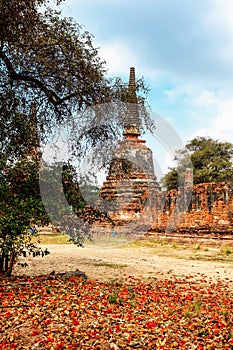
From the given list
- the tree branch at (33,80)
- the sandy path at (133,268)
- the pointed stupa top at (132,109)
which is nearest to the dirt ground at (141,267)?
the sandy path at (133,268)

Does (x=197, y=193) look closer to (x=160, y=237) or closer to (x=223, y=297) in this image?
(x=160, y=237)

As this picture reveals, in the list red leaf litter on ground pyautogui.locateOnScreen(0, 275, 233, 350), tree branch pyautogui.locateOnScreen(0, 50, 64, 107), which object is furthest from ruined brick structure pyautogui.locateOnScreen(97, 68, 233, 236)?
red leaf litter on ground pyautogui.locateOnScreen(0, 275, 233, 350)

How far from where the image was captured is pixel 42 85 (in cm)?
774

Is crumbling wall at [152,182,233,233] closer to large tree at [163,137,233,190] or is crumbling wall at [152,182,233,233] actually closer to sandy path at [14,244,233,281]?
sandy path at [14,244,233,281]

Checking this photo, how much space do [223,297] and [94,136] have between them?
4276 millimetres

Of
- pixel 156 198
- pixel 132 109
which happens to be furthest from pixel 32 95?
pixel 156 198

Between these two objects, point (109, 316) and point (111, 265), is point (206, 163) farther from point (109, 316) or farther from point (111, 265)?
point (109, 316)

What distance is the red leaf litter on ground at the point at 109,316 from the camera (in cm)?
399

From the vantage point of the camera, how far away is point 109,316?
470 centimetres

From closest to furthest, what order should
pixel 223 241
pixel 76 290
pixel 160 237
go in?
pixel 76 290
pixel 223 241
pixel 160 237

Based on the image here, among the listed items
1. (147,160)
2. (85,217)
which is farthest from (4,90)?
(147,160)

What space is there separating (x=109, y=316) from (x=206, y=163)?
→ 127ft

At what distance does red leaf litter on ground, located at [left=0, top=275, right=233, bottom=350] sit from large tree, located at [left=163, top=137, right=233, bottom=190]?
33.7 m

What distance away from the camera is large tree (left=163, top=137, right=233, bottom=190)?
39562 millimetres
